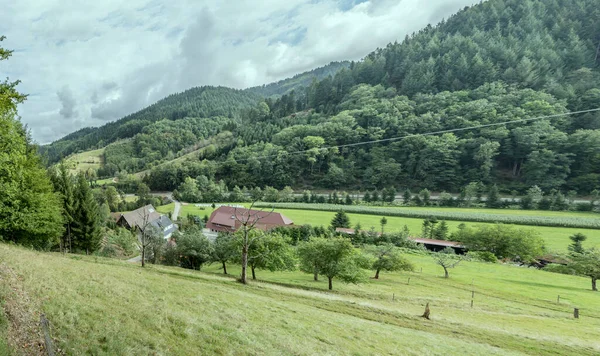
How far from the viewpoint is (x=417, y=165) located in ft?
347

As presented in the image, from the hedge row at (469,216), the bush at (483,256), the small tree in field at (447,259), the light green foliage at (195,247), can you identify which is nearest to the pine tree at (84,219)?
the light green foliage at (195,247)

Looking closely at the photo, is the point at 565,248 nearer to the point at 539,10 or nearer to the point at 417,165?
the point at 417,165

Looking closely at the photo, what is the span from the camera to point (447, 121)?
115 meters

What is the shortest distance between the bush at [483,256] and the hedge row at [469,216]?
1484cm

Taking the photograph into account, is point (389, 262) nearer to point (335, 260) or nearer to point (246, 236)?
point (335, 260)

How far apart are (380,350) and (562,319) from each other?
85.9 feet

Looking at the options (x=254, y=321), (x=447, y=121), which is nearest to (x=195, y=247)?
(x=254, y=321)

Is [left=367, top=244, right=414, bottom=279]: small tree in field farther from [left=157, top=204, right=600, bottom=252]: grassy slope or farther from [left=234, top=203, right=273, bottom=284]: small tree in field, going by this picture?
[left=157, top=204, right=600, bottom=252]: grassy slope

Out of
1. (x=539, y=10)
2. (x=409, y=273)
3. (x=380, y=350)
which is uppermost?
(x=539, y=10)

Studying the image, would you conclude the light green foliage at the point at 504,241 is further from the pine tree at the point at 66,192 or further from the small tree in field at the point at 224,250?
the pine tree at the point at 66,192

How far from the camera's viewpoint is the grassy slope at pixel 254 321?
812 cm

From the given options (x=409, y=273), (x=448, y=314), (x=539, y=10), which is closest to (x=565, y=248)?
(x=409, y=273)

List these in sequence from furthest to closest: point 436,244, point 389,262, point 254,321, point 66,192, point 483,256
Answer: point 436,244 → point 483,256 → point 389,262 → point 66,192 → point 254,321

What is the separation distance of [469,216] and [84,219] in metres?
76.9
